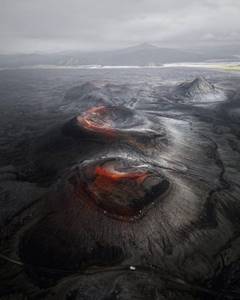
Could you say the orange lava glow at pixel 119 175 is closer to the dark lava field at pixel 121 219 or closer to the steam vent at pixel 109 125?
the dark lava field at pixel 121 219

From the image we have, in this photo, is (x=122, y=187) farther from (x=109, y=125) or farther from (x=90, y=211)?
(x=109, y=125)

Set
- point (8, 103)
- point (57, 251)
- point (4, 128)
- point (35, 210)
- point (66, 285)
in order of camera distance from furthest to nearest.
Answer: point (8, 103)
point (4, 128)
point (35, 210)
point (57, 251)
point (66, 285)

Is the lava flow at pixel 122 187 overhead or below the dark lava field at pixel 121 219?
overhead

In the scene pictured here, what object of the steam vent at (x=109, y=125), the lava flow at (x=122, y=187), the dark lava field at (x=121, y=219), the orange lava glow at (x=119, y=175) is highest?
the orange lava glow at (x=119, y=175)

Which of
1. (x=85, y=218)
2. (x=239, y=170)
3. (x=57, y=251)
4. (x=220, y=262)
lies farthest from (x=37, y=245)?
(x=239, y=170)

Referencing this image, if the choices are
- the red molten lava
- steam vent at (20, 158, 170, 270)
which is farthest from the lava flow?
the red molten lava

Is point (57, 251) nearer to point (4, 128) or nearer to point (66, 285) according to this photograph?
point (66, 285)

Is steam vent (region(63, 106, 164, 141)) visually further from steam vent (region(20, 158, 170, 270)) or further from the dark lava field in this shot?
steam vent (region(20, 158, 170, 270))

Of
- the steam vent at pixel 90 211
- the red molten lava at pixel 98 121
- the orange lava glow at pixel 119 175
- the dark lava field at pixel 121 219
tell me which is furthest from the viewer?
the red molten lava at pixel 98 121

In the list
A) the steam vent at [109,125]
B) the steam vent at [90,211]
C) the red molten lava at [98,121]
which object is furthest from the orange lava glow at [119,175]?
the red molten lava at [98,121]
